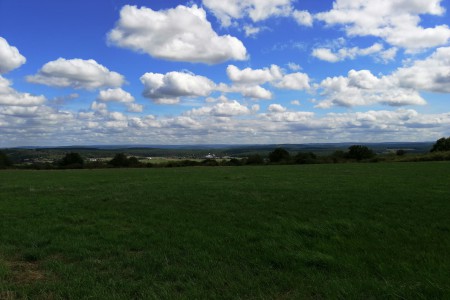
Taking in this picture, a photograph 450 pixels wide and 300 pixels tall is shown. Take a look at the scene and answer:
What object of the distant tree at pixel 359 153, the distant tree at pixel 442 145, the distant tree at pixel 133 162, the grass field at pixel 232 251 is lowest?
the distant tree at pixel 133 162

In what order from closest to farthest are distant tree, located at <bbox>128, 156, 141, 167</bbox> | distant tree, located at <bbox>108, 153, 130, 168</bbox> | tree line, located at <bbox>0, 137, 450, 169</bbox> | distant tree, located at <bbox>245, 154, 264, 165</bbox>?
1. tree line, located at <bbox>0, 137, 450, 169</bbox>
2. distant tree, located at <bbox>128, 156, 141, 167</bbox>
3. distant tree, located at <bbox>108, 153, 130, 168</bbox>
4. distant tree, located at <bbox>245, 154, 264, 165</bbox>

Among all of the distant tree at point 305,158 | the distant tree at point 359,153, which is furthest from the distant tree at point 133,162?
the distant tree at point 359,153

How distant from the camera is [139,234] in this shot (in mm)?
11492

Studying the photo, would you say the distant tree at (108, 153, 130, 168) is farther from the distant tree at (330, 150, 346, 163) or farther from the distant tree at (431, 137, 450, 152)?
the distant tree at (431, 137, 450, 152)

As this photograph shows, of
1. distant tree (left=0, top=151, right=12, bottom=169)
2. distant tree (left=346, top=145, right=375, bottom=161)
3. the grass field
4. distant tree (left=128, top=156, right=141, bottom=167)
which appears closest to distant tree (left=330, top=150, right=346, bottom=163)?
distant tree (left=346, top=145, right=375, bottom=161)

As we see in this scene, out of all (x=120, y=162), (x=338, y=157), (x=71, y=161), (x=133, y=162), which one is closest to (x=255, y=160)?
(x=338, y=157)

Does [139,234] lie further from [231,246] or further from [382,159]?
[382,159]

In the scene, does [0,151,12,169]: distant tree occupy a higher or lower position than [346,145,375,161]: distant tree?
lower

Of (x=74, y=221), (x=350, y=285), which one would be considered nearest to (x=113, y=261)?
(x=350, y=285)

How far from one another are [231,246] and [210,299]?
10.9ft

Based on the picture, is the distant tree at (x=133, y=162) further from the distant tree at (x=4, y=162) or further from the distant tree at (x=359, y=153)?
the distant tree at (x=359, y=153)

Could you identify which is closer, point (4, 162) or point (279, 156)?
point (4, 162)

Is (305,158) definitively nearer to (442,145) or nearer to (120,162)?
(442,145)

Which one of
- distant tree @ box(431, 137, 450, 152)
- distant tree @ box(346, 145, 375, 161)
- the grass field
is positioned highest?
distant tree @ box(431, 137, 450, 152)
